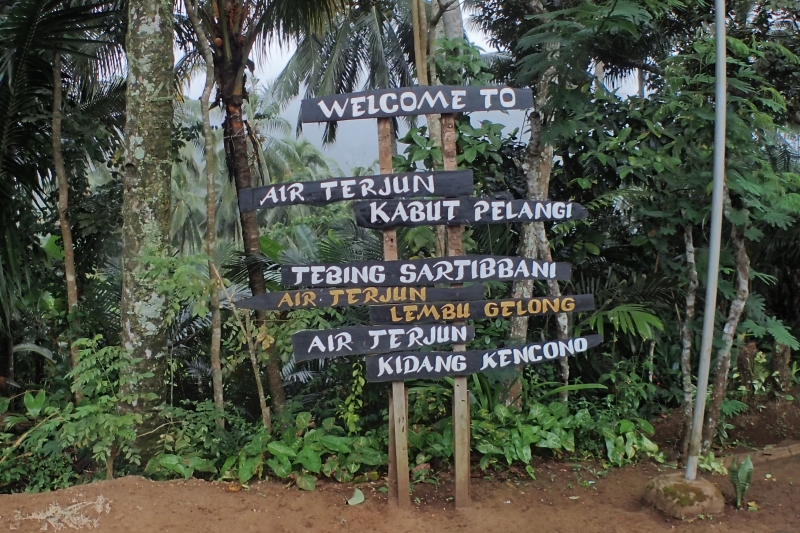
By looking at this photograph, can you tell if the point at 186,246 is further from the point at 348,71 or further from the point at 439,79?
the point at 439,79

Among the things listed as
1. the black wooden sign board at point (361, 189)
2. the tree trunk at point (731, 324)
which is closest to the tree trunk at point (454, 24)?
the black wooden sign board at point (361, 189)

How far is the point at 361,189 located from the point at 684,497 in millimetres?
2681

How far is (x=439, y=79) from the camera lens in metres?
5.70

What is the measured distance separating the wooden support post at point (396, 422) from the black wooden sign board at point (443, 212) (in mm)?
112

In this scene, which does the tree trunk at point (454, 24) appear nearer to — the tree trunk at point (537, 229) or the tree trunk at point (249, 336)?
the tree trunk at point (537, 229)

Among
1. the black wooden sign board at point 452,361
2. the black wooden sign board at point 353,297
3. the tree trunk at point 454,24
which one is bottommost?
the black wooden sign board at point 452,361

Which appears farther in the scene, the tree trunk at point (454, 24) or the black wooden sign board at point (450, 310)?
the tree trunk at point (454, 24)

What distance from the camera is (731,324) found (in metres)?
4.44

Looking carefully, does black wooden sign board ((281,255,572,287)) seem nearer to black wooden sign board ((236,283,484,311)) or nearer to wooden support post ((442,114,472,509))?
black wooden sign board ((236,283,484,311))

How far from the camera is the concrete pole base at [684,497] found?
382 cm

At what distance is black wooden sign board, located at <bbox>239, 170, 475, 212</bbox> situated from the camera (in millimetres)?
3740

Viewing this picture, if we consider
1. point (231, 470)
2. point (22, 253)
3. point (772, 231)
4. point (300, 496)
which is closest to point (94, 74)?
point (22, 253)

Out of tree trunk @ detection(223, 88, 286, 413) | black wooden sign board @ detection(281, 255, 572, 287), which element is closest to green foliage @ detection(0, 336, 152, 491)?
tree trunk @ detection(223, 88, 286, 413)

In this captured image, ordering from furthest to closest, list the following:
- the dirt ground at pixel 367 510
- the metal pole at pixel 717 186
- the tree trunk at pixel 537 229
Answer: the tree trunk at pixel 537 229, the metal pole at pixel 717 186, the dirt ground at pixel 367 510
